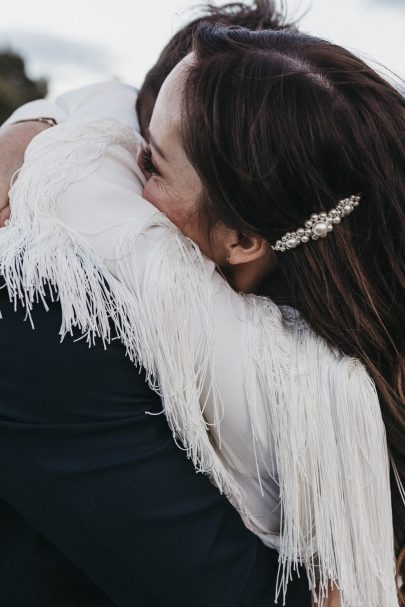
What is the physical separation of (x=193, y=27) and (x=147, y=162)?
53 centimetres

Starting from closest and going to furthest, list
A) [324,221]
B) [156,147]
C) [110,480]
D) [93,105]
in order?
[110,480] < [324,221] < [156,147] < [93,105]

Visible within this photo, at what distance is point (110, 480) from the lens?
1.07 metres

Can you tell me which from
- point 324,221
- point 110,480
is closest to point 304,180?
point 324,221

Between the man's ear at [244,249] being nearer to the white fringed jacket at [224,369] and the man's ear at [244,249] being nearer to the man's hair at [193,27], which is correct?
the white fringed jacket at [224,369]

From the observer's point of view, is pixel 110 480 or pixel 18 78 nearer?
pixel 110 480

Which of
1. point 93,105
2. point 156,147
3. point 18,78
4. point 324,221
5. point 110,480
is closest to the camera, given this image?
A: point 110,480

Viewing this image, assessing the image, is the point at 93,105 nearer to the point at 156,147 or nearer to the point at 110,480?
the point at 156,147

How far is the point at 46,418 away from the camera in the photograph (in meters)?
Answer: 1.06

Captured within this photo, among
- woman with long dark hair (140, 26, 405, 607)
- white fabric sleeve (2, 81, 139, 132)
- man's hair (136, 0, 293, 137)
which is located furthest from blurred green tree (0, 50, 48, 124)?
woman with long dark hair (140, 26, 405, 607)

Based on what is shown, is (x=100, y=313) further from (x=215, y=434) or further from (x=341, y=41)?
(x=341, y=41)

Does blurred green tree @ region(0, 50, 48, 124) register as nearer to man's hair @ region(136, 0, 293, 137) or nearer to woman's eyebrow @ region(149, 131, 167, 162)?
man's hair @ region(136, 0, 293, 137)

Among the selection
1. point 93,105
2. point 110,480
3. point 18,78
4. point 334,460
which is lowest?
point 18,78

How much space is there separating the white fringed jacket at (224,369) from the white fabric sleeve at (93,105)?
467 millimetres

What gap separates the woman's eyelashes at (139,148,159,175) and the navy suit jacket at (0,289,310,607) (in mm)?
409
